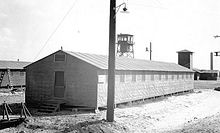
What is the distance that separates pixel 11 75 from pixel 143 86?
908 inches

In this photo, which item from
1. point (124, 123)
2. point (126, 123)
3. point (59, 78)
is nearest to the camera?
point (124, 123)

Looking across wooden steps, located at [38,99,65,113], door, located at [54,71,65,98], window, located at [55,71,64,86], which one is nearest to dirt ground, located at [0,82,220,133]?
wooden steps, located at [38,99,65,113]

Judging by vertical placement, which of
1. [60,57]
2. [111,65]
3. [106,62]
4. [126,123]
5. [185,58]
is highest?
[185,58]

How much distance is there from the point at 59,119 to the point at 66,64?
587 centimetres

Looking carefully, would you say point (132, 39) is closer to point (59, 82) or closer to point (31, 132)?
point (59, 82)

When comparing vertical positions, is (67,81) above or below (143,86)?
above

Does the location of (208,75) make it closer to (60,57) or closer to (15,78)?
(15,78)

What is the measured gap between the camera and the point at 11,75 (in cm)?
3788

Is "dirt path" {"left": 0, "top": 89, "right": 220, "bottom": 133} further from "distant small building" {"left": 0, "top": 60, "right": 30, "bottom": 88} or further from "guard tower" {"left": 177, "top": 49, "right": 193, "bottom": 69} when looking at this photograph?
"guard tower" {"left": 177, "top": 49, "right": 193, "bottom": 69}

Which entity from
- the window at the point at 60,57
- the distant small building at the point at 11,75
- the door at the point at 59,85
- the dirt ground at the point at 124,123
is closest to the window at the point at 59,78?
the door at the point at 59,85

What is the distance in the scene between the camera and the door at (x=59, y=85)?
799 inches

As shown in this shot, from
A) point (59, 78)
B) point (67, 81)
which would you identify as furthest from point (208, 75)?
point (67, 81)

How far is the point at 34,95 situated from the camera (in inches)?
848

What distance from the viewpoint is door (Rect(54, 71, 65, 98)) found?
20289 millimetres
